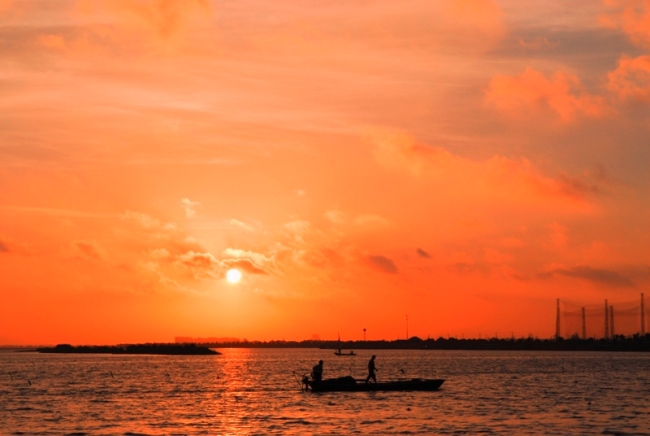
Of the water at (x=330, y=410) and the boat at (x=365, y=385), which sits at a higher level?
the boat at (x=365, y=385)

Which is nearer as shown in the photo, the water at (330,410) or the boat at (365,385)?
the water at (330,410)

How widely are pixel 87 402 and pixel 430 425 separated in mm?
34378

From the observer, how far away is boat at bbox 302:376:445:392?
237ft

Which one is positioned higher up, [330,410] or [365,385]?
[365,385]

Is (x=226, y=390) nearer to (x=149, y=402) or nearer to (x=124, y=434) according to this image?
(x=149, y=402)

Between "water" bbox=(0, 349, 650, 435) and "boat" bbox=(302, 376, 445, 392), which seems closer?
"water" bbox=(0, 349, 650, 435)

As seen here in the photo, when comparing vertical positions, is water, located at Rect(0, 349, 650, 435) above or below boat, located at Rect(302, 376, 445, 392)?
below

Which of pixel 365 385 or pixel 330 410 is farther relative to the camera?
pixel 365 385

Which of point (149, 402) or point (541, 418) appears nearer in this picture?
point (541, 418)

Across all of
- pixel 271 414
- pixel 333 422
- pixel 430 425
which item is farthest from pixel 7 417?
pixel 430 425

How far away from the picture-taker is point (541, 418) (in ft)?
181

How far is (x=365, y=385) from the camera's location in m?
72.1

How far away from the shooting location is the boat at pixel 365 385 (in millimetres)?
72125

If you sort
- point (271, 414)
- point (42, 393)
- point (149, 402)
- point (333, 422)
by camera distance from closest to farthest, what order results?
1. point (333, 422)
2. point (271, 414)
3. point (149, 402)
4. point (42, 393)
